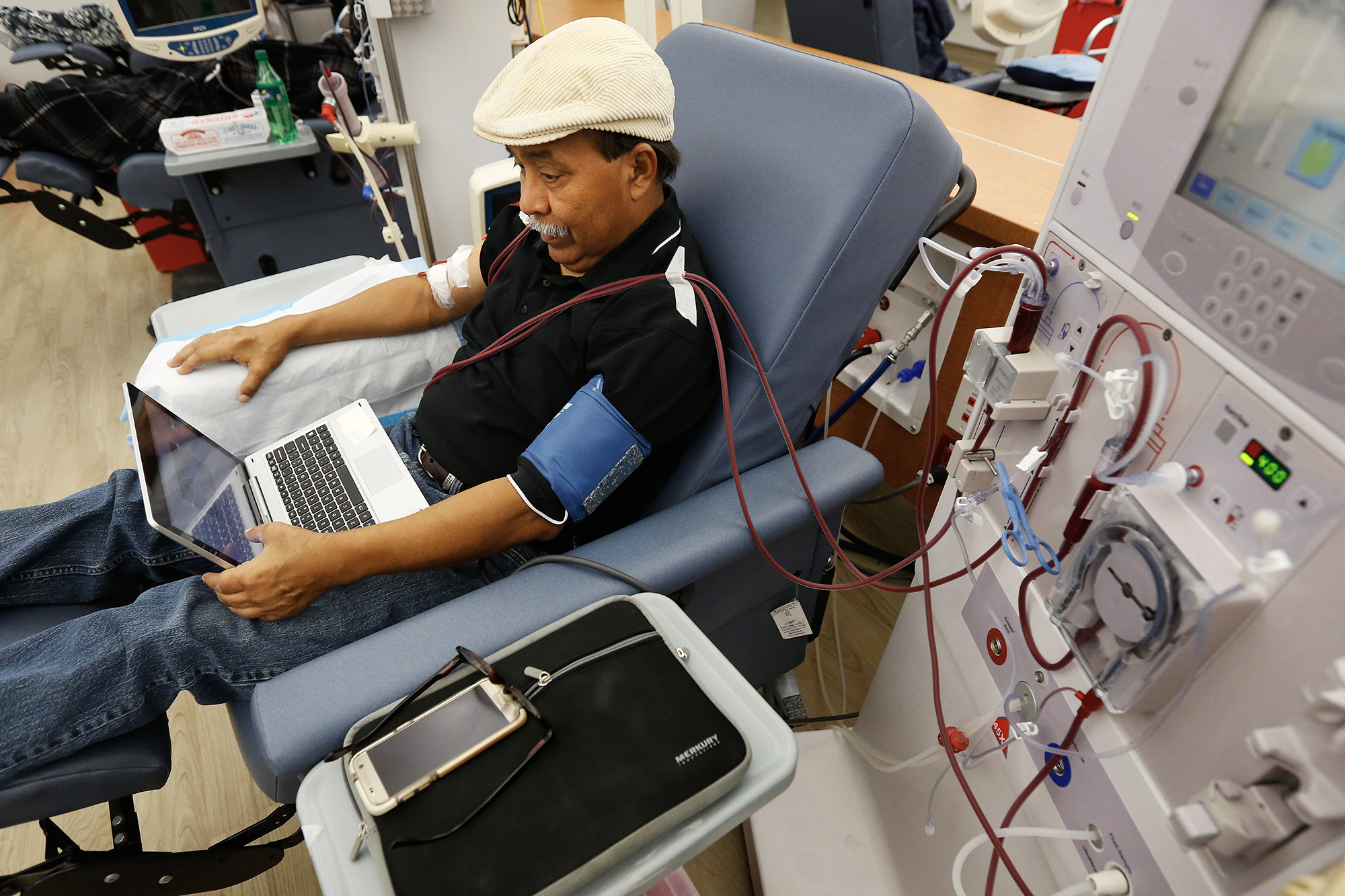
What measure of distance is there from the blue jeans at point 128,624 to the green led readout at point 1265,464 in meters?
0.89

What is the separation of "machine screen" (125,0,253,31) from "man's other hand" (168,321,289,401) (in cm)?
147

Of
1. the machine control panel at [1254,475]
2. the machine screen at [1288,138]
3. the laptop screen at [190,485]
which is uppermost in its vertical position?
the machine screen at [1288,138]

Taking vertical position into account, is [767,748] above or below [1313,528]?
below

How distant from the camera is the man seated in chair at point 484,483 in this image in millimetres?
857

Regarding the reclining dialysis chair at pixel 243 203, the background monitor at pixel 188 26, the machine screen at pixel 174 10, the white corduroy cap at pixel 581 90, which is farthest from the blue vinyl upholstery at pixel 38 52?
the white corduroy cap at pixel 581 90

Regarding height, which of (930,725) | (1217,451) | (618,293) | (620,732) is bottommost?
(930,725)

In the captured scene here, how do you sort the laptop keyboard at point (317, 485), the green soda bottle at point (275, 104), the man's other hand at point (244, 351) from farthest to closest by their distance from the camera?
the green soda bottle at point (275, 104), the man's other hand at point (244, 351), the laptop keyboard at point (317, 485)

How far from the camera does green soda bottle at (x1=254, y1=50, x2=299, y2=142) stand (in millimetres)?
2289

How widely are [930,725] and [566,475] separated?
2.04 ft

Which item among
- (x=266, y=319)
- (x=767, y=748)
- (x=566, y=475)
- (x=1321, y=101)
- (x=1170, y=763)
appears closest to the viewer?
(x=1321, y=101)

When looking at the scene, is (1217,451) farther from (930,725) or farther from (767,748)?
(930,725)

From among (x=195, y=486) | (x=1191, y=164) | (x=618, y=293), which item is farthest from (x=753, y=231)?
(x=195, y=486)

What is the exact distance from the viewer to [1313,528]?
449 mm

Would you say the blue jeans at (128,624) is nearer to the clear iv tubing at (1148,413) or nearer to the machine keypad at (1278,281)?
the clear iv tubing at (1148,413)
